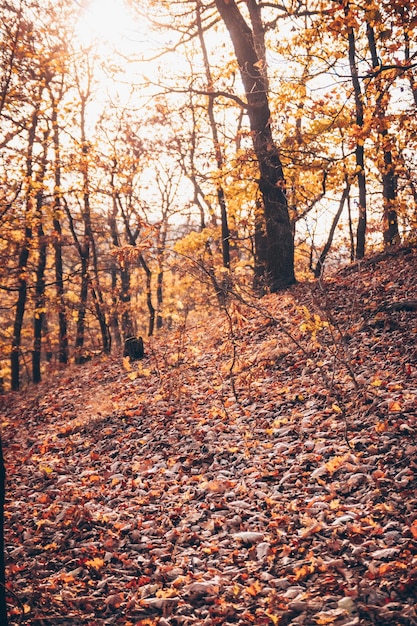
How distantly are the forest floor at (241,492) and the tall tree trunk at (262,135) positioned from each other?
3.00 metres

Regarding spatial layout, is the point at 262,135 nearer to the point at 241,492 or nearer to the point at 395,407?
the point at 395,407

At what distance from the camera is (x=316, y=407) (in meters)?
6.76

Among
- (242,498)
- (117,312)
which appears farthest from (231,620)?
(117,312)

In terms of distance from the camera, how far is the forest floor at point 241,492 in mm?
3945

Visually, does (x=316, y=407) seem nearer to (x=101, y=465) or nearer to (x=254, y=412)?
(x=254, y=412)

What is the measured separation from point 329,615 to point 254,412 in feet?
12.4

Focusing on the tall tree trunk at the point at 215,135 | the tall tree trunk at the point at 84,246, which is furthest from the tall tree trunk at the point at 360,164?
the tall tree trunk at the point at 84,246

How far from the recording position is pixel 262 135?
39.4 ft

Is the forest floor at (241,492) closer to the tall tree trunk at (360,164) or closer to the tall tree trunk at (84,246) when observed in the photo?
the tall tree trunk at (360,164)

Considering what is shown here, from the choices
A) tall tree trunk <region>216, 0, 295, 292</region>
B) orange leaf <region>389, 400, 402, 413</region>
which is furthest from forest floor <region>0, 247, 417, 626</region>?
tall tree trunk <region>216, 0, 295, 292</region>

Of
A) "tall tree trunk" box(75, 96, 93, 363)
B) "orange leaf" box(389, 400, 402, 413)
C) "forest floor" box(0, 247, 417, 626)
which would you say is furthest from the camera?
"tall tree trunk" box(75, 96, 93, 363)

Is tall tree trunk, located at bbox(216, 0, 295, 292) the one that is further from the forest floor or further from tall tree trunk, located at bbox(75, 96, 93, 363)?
tall tree trunk, located at bbox(75, 96, 93, 363)

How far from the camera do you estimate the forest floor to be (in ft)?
12.9

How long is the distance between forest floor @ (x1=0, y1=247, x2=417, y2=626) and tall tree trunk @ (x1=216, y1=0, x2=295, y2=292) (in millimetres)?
3000
